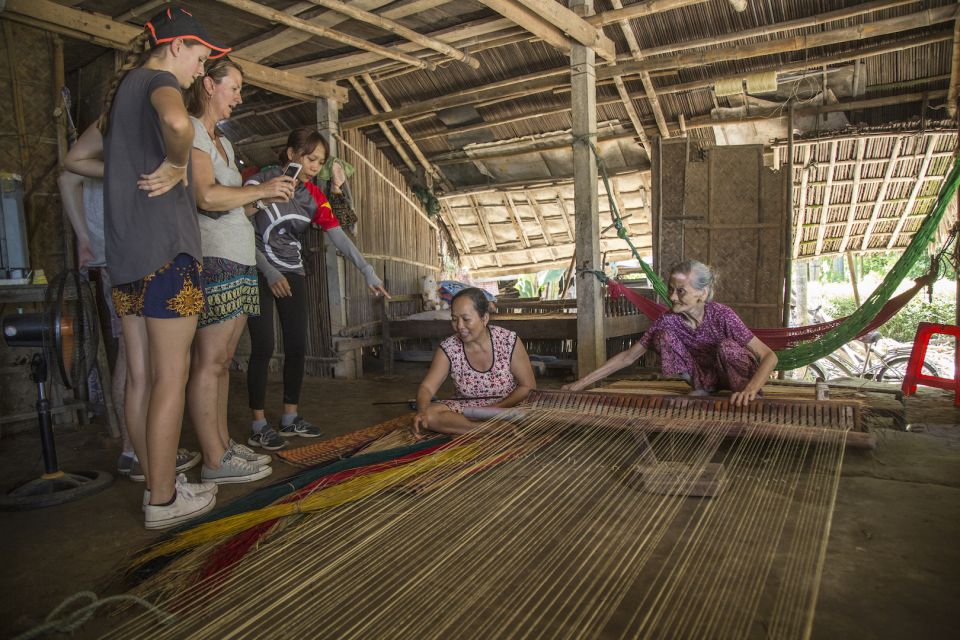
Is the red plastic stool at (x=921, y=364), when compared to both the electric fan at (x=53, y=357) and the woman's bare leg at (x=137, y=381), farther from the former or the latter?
the electric fan at (x=53, y=357)

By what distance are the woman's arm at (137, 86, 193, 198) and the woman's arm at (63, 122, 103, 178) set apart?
38 cm

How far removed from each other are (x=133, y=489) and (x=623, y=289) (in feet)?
9.86

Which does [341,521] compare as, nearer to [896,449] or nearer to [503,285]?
[896,449]

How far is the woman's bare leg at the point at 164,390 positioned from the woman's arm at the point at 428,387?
105 centimetres

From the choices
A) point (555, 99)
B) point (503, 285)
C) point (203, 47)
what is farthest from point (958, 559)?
point (503, 285)

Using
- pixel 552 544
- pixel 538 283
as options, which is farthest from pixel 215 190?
pixel 538 283

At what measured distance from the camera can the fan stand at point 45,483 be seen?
7.07ft

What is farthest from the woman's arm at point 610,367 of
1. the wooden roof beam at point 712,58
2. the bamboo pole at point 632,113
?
the bamboo pole at point 632,113

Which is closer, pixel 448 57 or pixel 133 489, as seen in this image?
pixel 133 489

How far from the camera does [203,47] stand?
1.86 metres

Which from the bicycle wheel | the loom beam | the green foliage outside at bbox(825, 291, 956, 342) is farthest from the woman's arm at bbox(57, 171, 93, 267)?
the green foliage outside at bbox(825, 291, 956, 342)

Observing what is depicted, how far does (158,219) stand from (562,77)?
13.0ft

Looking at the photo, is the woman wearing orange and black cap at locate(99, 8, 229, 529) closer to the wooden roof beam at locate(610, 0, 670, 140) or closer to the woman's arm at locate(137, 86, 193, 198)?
the woman's arm at locate(137, 86, 193, 198)

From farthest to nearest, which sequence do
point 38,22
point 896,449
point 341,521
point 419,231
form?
point 419,231 → point 38,22 → point 896,449 → point 341,521
